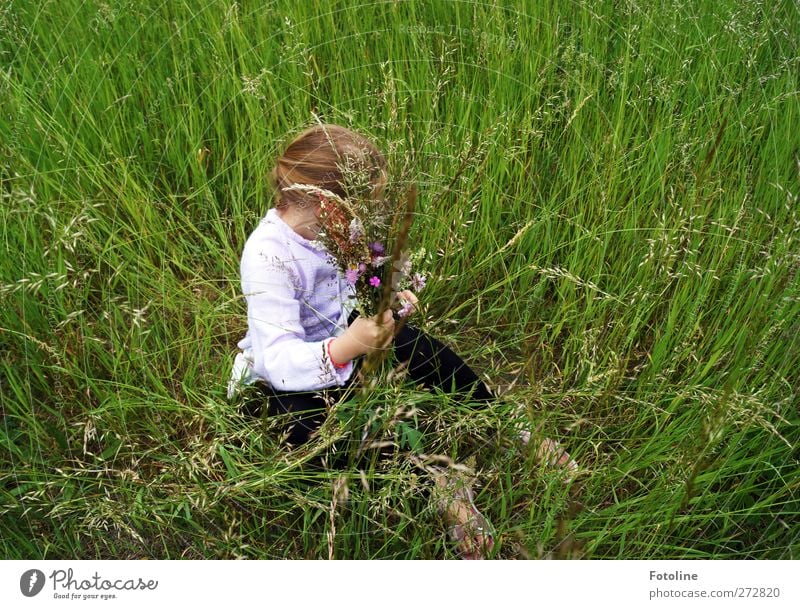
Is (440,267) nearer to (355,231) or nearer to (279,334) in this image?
(279,334)

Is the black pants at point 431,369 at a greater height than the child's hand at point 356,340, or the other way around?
the child's hand at point 356,340

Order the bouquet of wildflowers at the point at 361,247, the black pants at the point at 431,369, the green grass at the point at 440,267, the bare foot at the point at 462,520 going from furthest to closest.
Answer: the black pants at the point at 431,369 → the green grass at the point at 440,267 → the bare foot at the point at 462,520 → the bouquet of wildflowers at the point at 361,247

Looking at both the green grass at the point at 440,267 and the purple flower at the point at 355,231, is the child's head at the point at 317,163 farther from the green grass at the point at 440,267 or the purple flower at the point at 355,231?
the purple flower at the point at 355,231

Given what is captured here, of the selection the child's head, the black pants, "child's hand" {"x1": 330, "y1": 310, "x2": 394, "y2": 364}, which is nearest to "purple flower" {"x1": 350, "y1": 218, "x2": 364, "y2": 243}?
"child's hand" {"x1": 330, "y1": 310, "x2": 394, "y2": 364}

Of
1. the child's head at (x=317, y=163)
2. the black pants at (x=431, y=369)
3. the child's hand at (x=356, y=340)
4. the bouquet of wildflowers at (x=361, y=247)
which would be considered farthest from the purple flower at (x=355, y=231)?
the black pants at (x=431, y=369)

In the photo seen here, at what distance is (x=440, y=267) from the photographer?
1.97m

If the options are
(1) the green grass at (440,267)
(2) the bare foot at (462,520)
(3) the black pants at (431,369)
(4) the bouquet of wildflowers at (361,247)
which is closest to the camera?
(4) the bouquet of wildflowers at (361,247)

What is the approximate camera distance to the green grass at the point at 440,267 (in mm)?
1444

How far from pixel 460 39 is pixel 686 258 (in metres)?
1.07

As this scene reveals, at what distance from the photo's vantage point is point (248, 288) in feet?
5.07

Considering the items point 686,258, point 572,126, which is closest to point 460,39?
point 572,126

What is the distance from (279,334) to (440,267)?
632 millimetres

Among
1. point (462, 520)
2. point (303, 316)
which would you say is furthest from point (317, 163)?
point (462, 520)

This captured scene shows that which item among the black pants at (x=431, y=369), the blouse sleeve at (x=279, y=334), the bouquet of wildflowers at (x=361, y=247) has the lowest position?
the black pants at (x=431, y=369)
